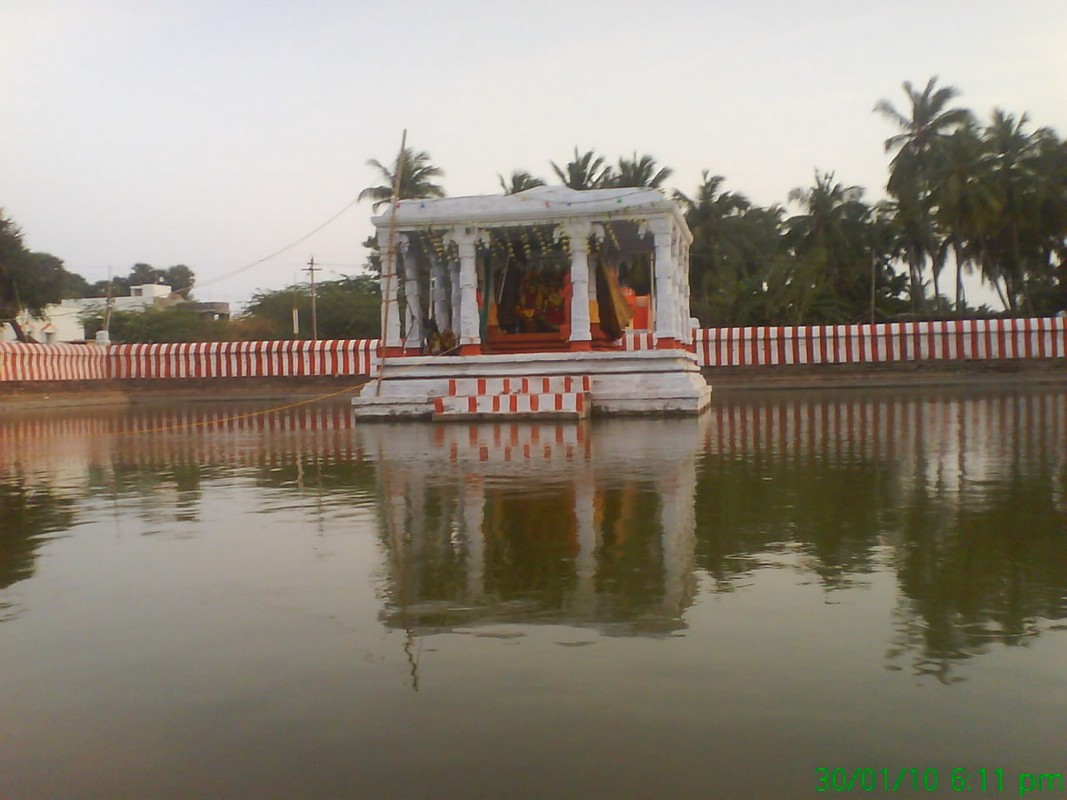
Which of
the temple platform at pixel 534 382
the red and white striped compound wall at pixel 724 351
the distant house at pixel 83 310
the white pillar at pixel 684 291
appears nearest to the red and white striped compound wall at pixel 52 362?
the red and white striped compound wall at pixel 724 351

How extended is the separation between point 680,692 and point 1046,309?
5283 cm

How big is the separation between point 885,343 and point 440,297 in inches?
724

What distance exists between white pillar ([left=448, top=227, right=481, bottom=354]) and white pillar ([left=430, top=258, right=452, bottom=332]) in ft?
15.3

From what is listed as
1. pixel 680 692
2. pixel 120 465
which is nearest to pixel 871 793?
pixel 680 692

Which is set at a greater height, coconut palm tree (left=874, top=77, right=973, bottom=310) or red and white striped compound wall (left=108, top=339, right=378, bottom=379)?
coconut palm tree (left=874, top=77, right=973, bottom=310)

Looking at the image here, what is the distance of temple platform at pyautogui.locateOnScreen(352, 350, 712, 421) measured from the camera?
2070 cm

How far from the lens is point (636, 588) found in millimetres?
5438

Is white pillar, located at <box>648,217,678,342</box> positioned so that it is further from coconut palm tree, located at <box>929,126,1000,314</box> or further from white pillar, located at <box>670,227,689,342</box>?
coconut palm tree, located at <box>929,126,1000,314</box>

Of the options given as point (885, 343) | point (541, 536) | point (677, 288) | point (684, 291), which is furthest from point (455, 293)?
point (541, 536)

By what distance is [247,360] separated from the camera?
40.0 metres

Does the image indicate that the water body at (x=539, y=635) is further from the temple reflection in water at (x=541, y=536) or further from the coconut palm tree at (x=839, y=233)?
the coconut palm tree at (x=839, y=233)

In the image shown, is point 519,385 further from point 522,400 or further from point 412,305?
point 412,305

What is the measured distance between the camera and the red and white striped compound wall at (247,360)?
3928 centimetres

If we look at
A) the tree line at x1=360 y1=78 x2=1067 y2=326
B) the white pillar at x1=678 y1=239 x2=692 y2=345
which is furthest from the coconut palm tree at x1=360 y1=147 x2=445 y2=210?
the white pillar at x1=678 y1=239 x2=692 y2=345
